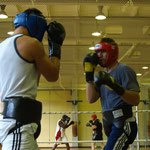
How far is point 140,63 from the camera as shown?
27.6ft

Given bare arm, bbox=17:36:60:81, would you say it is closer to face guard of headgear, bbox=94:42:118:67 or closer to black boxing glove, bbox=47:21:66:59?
black boxing glove, bbox=47:21:66:59

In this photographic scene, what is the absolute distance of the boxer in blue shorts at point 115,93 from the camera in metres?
2.00

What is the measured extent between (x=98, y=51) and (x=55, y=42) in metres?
0.62

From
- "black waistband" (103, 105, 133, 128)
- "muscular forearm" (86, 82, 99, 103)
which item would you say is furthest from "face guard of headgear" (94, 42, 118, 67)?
"black waistband" (103, 105, 133, 128)

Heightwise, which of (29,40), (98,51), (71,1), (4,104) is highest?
(71,1)

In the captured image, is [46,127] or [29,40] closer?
[29,40]

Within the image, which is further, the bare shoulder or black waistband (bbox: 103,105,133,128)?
black waistband (bbox: 103,105,133,128)

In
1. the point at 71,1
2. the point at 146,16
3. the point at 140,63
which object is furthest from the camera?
the point at 140,63

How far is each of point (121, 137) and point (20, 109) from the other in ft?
2.84

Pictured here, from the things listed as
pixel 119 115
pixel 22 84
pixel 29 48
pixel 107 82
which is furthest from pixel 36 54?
pixel 119 115

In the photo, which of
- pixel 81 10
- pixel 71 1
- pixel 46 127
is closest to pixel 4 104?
pixel 71 1

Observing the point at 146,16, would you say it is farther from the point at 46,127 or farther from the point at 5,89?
the point at 46,127

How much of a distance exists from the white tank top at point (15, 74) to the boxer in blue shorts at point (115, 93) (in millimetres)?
571

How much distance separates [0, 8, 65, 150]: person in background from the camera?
1.44 m
